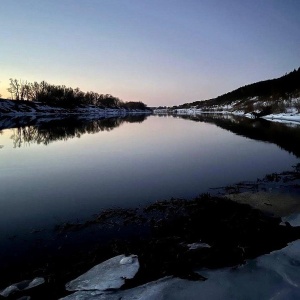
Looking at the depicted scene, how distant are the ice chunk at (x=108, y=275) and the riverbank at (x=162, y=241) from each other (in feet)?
0.59

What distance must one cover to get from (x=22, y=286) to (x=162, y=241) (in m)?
3.57

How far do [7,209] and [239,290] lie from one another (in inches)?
342

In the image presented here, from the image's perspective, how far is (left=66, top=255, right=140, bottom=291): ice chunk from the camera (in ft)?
19.1

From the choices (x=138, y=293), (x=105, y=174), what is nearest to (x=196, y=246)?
(x=138, y=293)

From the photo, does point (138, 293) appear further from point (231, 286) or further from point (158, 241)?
point (158, 241)

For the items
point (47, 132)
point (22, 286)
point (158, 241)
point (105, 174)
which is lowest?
point (22, 286)

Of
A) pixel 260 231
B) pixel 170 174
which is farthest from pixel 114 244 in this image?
pixel 170 174

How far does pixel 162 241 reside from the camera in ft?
25.0

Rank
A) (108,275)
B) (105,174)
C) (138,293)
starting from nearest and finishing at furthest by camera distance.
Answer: (138,293)
(108,275)
(105,174)

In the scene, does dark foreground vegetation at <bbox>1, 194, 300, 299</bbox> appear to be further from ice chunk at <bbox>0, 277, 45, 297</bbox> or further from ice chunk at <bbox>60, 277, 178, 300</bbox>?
ice chunk at <bbox>60, 277, 178, 300</bbox>

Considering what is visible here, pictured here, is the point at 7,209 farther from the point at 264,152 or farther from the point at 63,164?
the point at 264,152

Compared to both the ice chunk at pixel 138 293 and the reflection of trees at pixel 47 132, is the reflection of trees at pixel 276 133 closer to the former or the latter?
the ice chunk at pixel 138 293

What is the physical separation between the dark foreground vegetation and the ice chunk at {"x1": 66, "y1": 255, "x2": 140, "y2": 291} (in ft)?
0.59

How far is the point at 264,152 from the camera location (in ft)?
73.6
